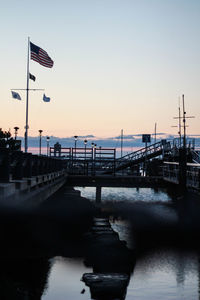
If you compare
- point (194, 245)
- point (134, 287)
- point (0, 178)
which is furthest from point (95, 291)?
point (194, 245)

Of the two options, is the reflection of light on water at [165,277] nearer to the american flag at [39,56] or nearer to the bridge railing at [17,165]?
the bridge railing at [17,165]

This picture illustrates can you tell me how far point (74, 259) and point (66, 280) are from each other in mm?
2885

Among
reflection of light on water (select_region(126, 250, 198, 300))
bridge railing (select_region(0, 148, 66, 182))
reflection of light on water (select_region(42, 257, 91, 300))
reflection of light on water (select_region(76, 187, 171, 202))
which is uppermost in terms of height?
bridge railing (select_region(0, 148, 66, 182))

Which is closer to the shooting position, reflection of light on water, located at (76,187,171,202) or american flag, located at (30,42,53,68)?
american flag, located at (30,42,53,68)

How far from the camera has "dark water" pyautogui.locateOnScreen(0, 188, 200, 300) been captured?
14000 mm

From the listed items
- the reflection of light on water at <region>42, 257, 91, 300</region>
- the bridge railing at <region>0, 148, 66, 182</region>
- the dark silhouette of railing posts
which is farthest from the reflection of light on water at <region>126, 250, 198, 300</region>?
the bridge railing at <region>0, 148, 66, 182</region>

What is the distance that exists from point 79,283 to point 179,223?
686 inches

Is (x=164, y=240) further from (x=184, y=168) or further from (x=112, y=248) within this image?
(x=184, y=168)

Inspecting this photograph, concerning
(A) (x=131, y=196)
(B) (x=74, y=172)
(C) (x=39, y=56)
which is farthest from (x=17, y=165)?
(A) (x=131, y=196)

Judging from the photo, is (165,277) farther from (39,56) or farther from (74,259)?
(39,56)

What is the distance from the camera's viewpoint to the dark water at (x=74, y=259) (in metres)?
14.0

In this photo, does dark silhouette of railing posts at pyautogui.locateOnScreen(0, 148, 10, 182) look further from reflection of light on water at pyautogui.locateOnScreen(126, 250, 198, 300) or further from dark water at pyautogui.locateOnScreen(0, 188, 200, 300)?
reflection of light on water at pyautogui.locateOnScreen(126, 250, 198, 300)

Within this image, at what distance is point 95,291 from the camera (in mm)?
12883

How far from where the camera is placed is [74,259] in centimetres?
1809
